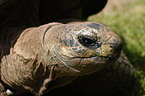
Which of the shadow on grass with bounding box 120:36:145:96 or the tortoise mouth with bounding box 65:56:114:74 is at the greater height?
the tortoise mouth with bounding box 65:56:114:74

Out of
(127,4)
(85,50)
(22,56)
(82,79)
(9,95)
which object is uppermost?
(85,50)

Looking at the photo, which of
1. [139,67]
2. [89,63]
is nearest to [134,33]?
[139,67]

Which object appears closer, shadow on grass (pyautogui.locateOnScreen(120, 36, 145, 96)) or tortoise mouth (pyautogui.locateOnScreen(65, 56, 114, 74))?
tortoise mouth (pyautogui.locateOnScreen(65, 56, 114, 74))

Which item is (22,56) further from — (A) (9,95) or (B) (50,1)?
(B) (50,1)

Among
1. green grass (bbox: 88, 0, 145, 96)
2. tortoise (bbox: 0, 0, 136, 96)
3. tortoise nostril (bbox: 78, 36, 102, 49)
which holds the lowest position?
green grass (bbox: 88, 0, 145, 96)

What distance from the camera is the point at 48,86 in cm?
108

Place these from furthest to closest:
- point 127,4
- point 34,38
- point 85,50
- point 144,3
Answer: point 127,4 → point 144,3 → point 34,38 → point 85,50

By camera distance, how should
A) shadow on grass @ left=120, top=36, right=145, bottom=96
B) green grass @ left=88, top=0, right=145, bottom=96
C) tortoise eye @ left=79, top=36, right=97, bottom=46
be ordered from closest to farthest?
tortoise eye @ left=79, top=36, right=97, bottom=46 < shadow on grass @ left=120, top=36, right=145, bottom=96 < green grass @ left=88, top=0, right=145, bottom=96

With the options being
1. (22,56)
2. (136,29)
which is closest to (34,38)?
(22,56)

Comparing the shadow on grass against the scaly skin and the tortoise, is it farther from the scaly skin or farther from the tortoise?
the scaly skin

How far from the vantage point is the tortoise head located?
87 cm

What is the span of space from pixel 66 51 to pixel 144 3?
157 inches

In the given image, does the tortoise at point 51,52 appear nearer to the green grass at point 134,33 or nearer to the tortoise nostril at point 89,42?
the tortoise nostril at point 89,42

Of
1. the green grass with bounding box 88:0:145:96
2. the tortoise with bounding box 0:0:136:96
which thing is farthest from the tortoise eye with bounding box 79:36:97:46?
the green grass with bounding box 88:0:145:96
